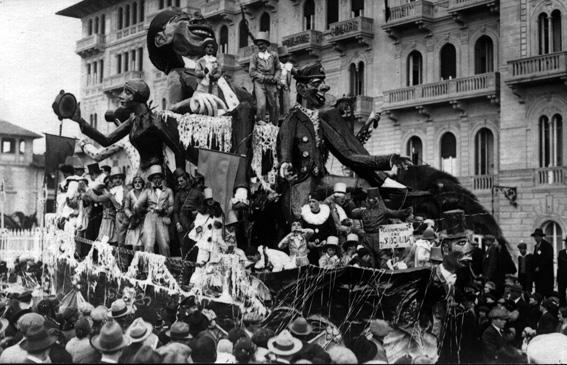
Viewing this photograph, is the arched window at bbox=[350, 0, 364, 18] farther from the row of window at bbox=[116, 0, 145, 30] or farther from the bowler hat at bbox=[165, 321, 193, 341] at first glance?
the bowler hat at bbox=[165, 321, 193, 341]

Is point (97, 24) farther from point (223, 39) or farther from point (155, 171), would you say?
point (155, 171)

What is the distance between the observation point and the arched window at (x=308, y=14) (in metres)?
47.5

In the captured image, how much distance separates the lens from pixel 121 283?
13.4m

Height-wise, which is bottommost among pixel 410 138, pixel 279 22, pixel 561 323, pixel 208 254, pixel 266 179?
pixel 561 323

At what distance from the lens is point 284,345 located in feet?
24.9

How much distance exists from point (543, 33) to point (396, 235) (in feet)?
83.4

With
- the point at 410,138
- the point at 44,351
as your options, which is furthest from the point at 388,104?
the point at 44,351

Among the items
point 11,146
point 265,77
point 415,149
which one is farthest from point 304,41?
point 265,77

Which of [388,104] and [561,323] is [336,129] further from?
[388,104]

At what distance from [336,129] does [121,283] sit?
4.21 metres

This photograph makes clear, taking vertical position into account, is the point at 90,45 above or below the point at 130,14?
below

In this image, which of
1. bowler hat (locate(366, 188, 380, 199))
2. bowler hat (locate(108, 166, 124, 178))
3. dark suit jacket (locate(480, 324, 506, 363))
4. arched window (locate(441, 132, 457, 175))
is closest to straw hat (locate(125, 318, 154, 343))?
dark suit jacket (locate(480, 324, 506, 363))

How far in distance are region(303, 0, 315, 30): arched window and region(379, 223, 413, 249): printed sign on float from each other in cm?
3601

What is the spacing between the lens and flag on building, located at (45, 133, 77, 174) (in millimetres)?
18812
